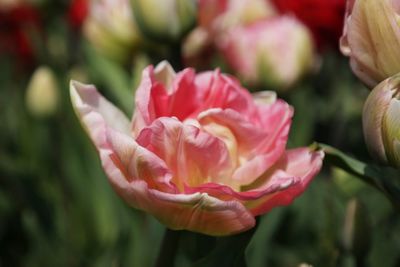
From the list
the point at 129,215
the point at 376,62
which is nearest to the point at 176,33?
the point at 129,215

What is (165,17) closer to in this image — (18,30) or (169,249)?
(169,249)

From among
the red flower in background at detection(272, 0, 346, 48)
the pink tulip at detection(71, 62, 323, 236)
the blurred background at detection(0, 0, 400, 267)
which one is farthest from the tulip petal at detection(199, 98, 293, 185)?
the red flower in background at detection(272, 0, 346, 48)

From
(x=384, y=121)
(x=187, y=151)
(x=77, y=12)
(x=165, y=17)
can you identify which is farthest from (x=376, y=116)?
(x=77, y=12)

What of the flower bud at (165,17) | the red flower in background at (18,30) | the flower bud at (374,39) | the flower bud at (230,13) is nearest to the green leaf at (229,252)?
the flower bud at (374,39)

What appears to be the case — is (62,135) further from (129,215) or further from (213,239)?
(213,239)

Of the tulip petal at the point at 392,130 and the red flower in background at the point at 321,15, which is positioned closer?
the tulip petal at the point at 392,130

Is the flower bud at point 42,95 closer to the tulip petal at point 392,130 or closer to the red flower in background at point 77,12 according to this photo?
the red flower in background at point 77,12

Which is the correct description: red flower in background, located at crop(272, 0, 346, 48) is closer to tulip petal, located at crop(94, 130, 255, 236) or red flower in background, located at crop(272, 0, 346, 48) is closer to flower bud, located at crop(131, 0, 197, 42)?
flower bud, located at crop(131, 0, 197, 42)
